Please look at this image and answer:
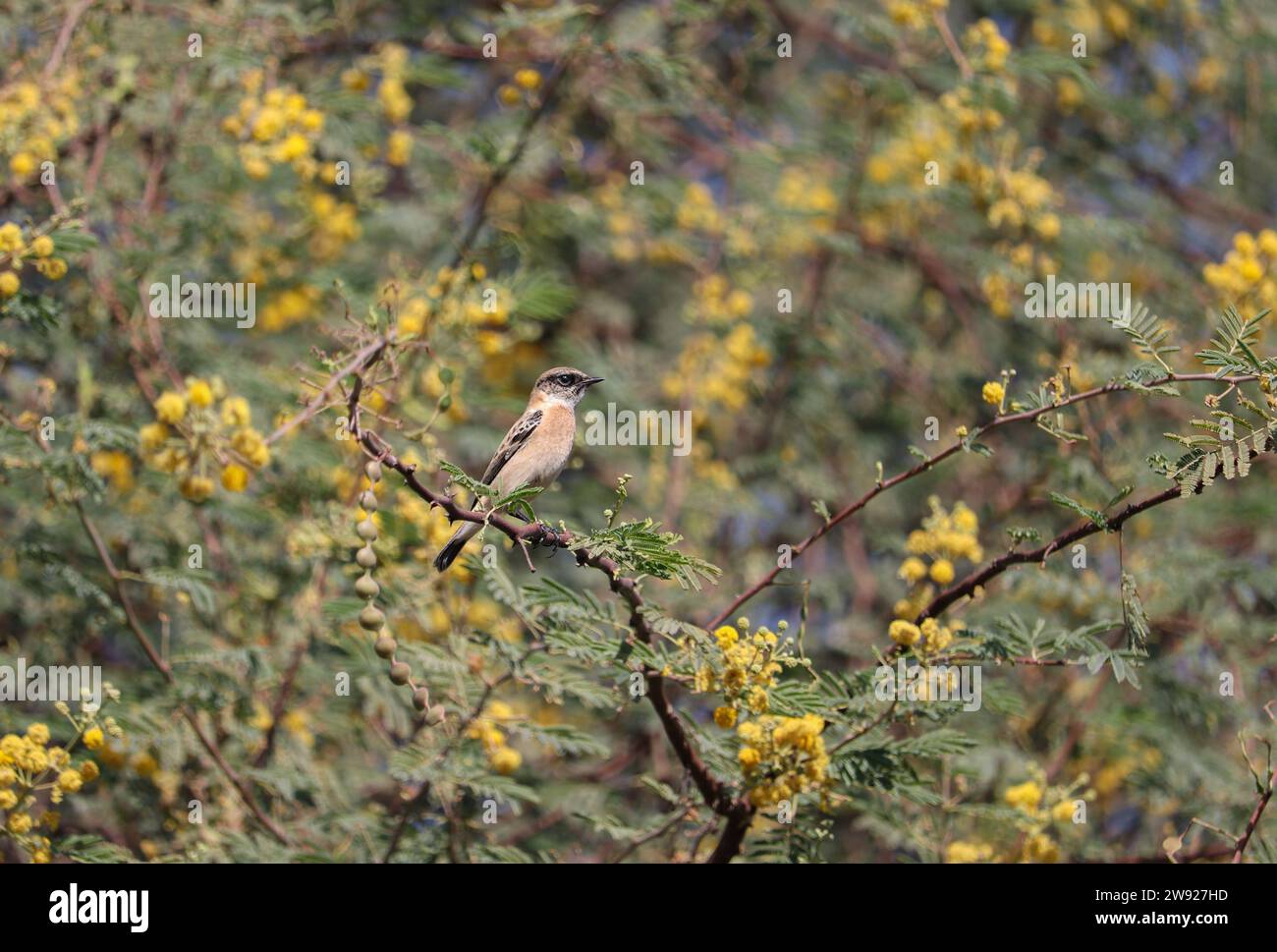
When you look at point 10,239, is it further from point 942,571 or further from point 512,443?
point 942,571

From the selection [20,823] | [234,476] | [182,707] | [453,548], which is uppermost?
[234,476]

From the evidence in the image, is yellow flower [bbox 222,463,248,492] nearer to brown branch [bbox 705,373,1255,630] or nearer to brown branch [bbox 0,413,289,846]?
brown branch [bbox 0,413,289,846]

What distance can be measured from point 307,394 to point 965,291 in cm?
455

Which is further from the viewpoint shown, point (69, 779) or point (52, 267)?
point (52, 267)

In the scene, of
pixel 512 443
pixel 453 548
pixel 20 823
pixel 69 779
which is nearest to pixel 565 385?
pixel 512 443

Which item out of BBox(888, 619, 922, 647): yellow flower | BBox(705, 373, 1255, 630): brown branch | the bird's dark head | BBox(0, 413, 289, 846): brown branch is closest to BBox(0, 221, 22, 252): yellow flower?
BBox(0, 413, 289, 846): brown branch

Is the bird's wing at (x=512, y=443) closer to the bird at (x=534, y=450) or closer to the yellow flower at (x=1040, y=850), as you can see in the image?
the bird at (x=534, y=450)

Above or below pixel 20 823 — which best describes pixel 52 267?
above

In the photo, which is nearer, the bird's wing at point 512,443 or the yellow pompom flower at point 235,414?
the yellow pompom flower at point 235,414

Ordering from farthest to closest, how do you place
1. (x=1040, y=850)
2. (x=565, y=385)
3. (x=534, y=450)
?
(x=565, y=385), (x=534, y=450), (x=1040, y=850)

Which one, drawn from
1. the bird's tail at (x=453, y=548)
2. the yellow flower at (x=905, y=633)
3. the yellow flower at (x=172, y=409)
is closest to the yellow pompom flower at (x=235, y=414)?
the yellow flower at (x=172, y=409)

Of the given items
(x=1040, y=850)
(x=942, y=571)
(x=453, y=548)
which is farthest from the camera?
(x=453, y=548)

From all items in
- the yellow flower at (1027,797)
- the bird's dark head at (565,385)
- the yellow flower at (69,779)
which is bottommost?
the yellow flower at (1027,797)
